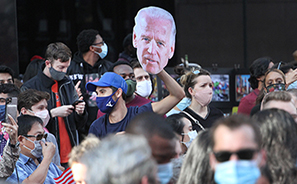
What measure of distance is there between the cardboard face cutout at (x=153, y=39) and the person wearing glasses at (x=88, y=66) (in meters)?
2.36

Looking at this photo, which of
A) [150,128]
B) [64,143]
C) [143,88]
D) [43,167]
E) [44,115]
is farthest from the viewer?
[143,88]

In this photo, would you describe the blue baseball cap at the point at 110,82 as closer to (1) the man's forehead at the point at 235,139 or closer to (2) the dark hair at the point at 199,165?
(2) the dark hair at the point at 199,165

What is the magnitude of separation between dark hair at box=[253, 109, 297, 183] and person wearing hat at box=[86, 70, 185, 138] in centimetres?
167

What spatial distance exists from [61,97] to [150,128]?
11.4ft

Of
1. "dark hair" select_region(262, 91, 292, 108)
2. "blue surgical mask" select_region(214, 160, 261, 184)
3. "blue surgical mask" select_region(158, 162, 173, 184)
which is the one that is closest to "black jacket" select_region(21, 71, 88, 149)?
"dark hair" select_region(262, 91, 292, 108)

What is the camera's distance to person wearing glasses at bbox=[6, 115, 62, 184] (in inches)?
161

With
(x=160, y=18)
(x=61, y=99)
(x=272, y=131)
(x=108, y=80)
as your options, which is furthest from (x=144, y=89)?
(x=272, y=131)

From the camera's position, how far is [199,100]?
5.04 m

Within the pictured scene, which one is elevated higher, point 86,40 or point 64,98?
point 86,40

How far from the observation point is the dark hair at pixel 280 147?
95.7 inches

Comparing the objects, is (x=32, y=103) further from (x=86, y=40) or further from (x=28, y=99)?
(x=86, y=40)

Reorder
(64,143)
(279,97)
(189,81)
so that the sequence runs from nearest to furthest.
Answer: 1. (279,97)
2. (189,81)
3. (64,143)

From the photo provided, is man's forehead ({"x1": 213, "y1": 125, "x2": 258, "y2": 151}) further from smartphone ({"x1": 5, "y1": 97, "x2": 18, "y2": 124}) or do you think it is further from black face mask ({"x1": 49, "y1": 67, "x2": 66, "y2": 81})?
black face mask ({"x1": 49, "y1": 67, "x2": 66, "y2": 81})

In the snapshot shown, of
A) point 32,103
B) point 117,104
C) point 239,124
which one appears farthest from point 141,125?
point 32,103
